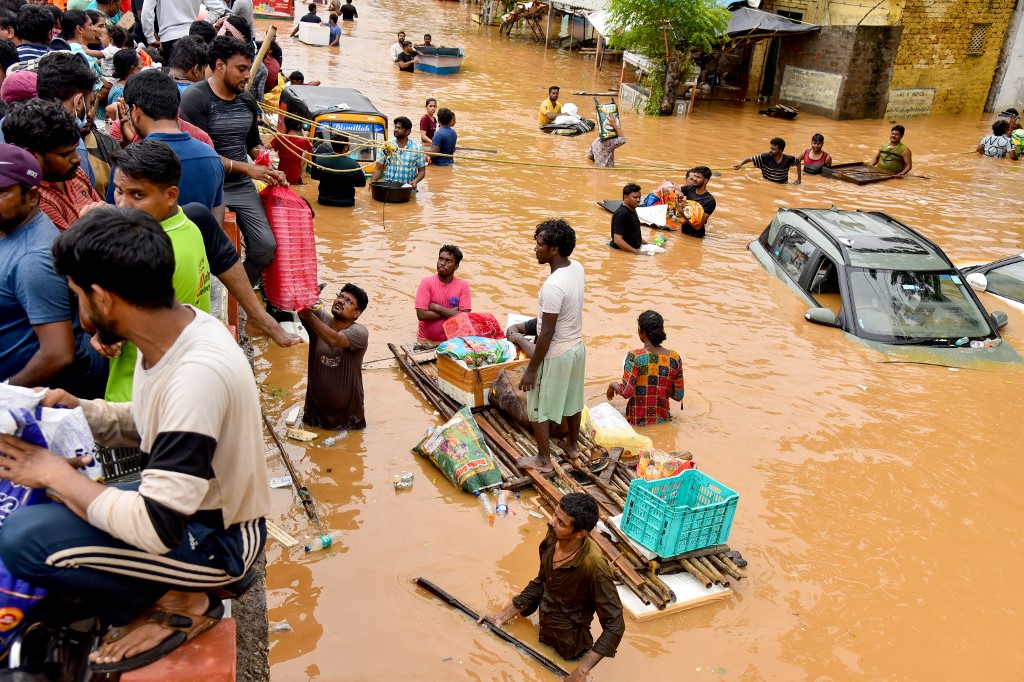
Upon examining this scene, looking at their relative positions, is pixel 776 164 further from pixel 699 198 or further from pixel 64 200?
pixel 64 200

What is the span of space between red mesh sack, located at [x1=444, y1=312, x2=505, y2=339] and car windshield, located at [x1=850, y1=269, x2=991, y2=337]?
14.8 feet

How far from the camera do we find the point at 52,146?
3916mm

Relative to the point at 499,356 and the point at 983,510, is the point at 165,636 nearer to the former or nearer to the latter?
the point at 499,356

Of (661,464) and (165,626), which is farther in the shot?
(661,464)

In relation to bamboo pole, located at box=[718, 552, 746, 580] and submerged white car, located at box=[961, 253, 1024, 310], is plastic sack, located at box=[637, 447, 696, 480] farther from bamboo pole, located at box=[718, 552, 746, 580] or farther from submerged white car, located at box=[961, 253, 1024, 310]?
submerged white car, located at box=[961, 253, 1024, 310]

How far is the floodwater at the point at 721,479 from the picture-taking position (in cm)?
525

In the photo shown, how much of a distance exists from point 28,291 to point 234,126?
3.46 metres

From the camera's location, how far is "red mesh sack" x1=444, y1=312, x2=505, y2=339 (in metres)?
8.19

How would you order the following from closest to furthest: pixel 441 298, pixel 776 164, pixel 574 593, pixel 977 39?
pixel 574 593
pixel 441 298
pixel 776 164
pixel 977 39

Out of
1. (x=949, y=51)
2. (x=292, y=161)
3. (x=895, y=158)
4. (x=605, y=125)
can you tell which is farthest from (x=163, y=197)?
(x=949, y=51)

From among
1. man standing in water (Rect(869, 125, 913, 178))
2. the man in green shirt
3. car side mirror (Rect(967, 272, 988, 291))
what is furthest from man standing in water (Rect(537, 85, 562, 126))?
the man in green shirt

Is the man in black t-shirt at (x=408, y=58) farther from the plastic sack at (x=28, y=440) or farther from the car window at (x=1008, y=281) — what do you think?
the plastic sack at (x=28, y=440)

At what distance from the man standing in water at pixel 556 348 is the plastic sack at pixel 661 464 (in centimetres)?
59

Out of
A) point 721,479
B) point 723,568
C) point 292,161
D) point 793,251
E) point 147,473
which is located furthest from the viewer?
point 292,161
